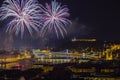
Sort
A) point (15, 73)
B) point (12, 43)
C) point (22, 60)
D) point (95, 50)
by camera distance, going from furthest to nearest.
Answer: point (95, 50), point (12, 43), point (22, 60), point (15, 73)

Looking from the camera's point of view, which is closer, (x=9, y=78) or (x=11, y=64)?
(x=9, y=78)

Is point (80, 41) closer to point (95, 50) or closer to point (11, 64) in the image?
point (95, 50)

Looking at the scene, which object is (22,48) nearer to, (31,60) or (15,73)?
(31,60)

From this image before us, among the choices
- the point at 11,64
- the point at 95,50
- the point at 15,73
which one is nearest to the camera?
the point at 15,73

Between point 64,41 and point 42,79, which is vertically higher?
point 64,41

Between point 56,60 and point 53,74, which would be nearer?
point 53,74

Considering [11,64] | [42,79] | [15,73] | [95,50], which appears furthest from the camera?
[95,50]

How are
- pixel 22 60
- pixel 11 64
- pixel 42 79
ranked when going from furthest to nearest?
pixel 22 60
pixel 11 64
pixel 42 79

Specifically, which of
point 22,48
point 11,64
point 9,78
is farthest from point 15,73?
point 22,48

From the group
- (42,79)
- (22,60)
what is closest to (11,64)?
(22,60)
